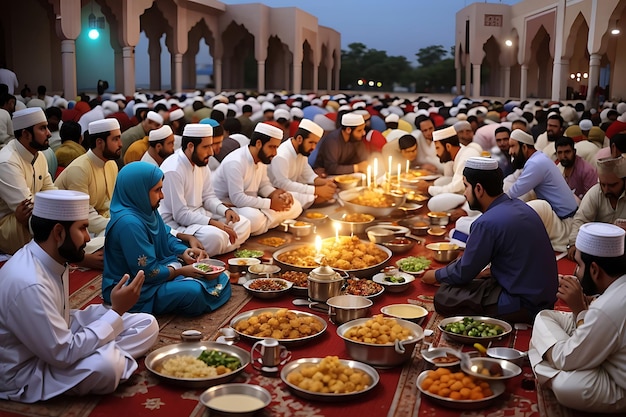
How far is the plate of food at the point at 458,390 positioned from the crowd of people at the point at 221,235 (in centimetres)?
26

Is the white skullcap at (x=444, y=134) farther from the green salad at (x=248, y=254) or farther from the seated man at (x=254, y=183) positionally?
the green salad at (x=248, y=254)

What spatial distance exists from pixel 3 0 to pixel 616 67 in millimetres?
15622

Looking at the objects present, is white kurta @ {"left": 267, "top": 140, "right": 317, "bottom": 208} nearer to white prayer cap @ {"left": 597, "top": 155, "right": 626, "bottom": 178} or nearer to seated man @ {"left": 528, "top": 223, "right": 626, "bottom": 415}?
white prayer cap @ {"left": 597, "top": 155, "right": 626, "bottom": 178}

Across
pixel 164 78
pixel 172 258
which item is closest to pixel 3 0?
pixel 172 258

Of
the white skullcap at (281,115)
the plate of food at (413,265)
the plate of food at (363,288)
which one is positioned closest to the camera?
the plate of food at (363,288)

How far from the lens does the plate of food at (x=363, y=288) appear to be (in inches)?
165

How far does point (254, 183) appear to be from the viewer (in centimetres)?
628

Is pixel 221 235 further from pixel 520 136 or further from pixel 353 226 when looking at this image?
pixel 520 136

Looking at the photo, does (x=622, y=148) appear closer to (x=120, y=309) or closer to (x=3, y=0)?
(x=120, y=309)

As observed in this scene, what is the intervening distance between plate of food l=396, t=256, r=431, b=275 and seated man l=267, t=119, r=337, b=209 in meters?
2.03

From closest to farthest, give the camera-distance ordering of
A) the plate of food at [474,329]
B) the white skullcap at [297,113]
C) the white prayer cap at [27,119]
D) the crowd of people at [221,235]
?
the crowd of people at [221,235] < the plate of food at [474,329] < the white prayer cap at [27,119] < the white skullcap at [297,113]

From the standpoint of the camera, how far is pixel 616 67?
18266 mm

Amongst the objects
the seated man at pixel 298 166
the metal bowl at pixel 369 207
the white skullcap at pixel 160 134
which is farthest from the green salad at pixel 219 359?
the seated man at pixel 298 166

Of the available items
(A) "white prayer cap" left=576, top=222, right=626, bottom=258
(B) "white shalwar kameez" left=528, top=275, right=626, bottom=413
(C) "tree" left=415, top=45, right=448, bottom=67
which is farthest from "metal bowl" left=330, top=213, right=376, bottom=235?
(C) "tree" left=415, top=45, right=448, bottom=67
